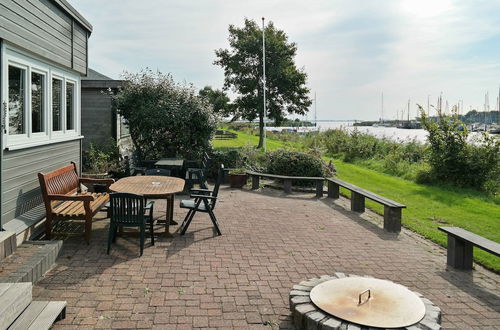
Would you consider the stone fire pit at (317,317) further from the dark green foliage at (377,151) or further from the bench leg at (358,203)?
the dark green foliage at (377,151)

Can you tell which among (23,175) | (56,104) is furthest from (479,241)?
(56,104)

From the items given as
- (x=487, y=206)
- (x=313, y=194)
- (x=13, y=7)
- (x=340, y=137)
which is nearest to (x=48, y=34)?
(x=13, y=7)

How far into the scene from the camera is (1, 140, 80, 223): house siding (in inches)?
234

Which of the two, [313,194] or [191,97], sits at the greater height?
[191,97]

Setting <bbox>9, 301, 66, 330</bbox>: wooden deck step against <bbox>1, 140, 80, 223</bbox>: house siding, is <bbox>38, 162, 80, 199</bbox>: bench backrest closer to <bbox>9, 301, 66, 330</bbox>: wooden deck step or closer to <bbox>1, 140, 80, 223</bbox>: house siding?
<bbox>1, 140, 80, 223</bbox>: house siding

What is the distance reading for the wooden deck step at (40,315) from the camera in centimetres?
374

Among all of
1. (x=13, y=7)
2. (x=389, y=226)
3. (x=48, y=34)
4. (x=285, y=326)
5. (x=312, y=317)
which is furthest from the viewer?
(x=389, y=226)

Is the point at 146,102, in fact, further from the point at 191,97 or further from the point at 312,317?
the point at 312,317

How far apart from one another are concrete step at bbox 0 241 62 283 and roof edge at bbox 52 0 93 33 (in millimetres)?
4126

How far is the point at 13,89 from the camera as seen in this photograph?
6215 millimetres

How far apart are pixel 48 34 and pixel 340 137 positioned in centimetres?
2007

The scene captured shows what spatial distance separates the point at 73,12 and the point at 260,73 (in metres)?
22.8

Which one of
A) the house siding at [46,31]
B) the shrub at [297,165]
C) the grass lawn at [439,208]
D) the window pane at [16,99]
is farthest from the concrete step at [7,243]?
the shrub at [297,165]

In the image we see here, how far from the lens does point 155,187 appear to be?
24.1 ft
